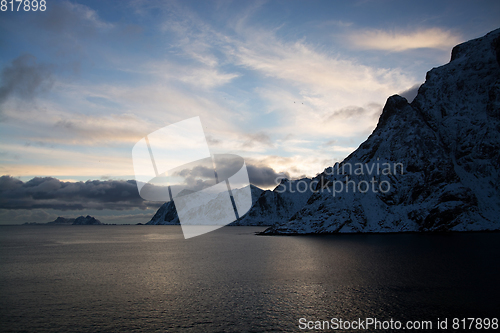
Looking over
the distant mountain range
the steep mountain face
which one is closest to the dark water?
the distant mountain range

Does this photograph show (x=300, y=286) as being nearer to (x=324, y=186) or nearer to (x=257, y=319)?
(x=257, y=319)

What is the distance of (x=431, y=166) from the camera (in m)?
154

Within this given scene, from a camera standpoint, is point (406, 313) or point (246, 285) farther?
point (246, 285)

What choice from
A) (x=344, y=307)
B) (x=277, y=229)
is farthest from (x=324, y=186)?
(x=344, y=307)

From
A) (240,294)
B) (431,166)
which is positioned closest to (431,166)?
(431,166)

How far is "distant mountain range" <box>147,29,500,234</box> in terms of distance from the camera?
465 ft

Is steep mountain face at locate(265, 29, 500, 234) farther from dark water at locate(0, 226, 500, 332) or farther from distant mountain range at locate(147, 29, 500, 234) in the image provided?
dark water at locate(0, 226, 500, 332)

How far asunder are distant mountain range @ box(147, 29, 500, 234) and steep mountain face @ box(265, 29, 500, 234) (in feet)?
1.46

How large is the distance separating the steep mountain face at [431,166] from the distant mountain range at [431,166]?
0.45 m

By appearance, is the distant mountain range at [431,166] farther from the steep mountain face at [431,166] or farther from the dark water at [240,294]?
the dark water at [240,294]

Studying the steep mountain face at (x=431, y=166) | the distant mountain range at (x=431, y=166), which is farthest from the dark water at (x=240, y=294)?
the steep mountain face at (x=431, y=166)

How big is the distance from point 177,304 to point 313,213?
428 ft

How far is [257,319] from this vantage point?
28656 millimetres

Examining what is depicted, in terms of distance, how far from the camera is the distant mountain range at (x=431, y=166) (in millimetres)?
141875
